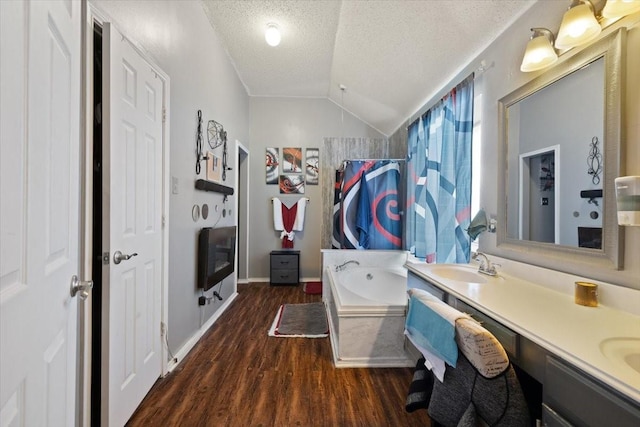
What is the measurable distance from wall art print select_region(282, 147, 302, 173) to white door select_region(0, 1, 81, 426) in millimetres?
3437

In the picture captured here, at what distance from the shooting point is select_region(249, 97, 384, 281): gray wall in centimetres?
429

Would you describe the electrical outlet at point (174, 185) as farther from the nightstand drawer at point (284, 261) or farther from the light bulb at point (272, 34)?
the nightstand drawer at point (284, 261)

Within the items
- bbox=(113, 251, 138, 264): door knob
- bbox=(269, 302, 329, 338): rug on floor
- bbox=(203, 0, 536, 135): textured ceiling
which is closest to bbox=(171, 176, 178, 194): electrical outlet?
bbox=(113, 251, 138, 264): door knob

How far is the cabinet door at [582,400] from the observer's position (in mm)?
609

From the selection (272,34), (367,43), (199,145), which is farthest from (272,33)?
(199,145)

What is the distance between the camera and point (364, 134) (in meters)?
4.30

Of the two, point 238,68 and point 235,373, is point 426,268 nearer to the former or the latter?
point 235,373

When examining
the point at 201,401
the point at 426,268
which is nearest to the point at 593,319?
the point at 426,268

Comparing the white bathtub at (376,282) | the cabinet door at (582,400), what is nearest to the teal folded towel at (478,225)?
the cabinet door at (582,400)

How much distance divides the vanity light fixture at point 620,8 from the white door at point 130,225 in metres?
2.15

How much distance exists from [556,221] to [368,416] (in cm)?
149

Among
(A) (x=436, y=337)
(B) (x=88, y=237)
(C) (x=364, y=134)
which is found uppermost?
(C) (x=364, y=134)

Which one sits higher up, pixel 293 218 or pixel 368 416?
pixel 293 218

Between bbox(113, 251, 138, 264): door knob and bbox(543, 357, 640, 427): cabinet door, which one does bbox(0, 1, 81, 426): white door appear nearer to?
bbox(113, 251, 138, 264): door knob
